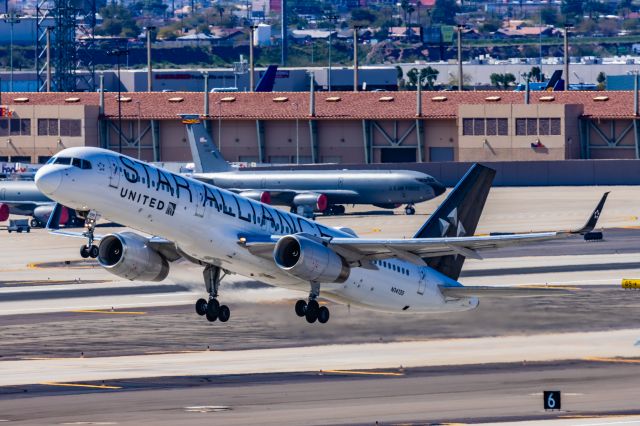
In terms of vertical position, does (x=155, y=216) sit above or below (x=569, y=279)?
above

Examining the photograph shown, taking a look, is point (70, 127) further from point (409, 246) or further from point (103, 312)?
point (409, 246)

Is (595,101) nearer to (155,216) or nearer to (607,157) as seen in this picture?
(607,157)

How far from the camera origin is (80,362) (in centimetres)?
7825

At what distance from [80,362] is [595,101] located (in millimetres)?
115779

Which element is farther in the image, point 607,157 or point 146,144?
point 146,144

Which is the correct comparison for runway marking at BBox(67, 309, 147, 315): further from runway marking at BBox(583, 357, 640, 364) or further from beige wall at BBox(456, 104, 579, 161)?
beige wall at BBox(456, 104, 579, 161)

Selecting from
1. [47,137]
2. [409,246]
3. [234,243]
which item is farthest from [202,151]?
[409,246]

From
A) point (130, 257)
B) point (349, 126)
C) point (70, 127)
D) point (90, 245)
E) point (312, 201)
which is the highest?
point (90, 245)

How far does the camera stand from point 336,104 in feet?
615

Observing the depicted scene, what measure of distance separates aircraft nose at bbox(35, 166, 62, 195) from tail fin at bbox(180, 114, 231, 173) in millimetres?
83158

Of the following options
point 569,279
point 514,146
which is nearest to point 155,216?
point 569,279

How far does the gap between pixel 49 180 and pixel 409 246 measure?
18363mm

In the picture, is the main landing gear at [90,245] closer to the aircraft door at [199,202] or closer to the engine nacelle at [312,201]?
the aircraft door at [199,202]

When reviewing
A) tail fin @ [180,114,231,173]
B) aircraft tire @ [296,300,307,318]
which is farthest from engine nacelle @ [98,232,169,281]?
tail fin @ [180,114,231,173]
